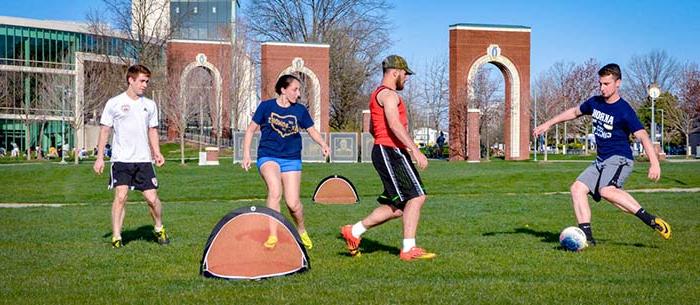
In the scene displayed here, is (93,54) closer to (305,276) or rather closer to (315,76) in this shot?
(315,76)

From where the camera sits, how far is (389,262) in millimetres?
8188

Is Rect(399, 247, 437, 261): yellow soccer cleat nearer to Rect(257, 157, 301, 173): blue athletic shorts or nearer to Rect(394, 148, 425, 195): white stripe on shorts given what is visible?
Rect(394, 148, 425, 195): white stripe on shorts

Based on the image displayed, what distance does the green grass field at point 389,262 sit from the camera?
21.1ft

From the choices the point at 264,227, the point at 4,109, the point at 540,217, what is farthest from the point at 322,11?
the point at 264,227

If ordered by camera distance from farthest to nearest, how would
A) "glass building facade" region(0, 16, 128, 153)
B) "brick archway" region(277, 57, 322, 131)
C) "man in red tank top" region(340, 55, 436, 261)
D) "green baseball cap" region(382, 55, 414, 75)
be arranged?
"glass building facade" region(0, 16, 128, 153) < "brick archway" region(277, 57, 322, 131) < "green baseball cap" region(382, 55, 414, 75) < "man in red tank top" region(340, 55, 436, 261)

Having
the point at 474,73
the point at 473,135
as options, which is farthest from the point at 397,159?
the point at 474,73

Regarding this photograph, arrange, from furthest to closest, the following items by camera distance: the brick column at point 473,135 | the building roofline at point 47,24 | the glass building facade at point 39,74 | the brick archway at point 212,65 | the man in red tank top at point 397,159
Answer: the building roofline at point 47,24 < the glass building facade at point 39,74 < the brick archway at point 212,65 < the brick column at point 473,135 < the man in red tank top at point 397,159

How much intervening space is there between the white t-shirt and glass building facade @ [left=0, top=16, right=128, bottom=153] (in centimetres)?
5056

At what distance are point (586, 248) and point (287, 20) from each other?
66.7m

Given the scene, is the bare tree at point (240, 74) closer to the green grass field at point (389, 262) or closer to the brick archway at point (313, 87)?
the brick archway at point (313, 87)

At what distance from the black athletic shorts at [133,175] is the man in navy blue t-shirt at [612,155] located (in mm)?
4526

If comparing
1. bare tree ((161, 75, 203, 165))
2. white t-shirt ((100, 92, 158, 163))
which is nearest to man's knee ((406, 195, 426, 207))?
white t-shirt ((100, 92, 158, 163))

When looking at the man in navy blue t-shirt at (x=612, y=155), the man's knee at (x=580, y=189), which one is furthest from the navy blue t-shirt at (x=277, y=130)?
the man's knee at (x=580, y=189)

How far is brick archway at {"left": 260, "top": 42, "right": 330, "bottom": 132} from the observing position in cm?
5753
